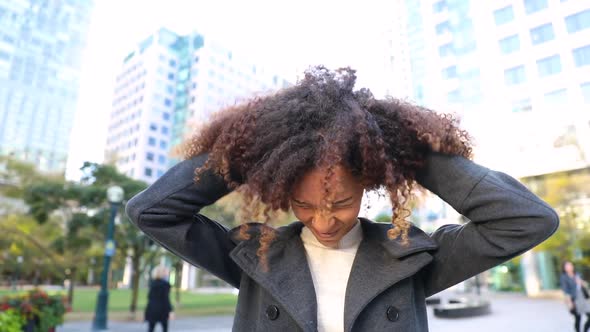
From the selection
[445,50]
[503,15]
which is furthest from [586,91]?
[445,50]

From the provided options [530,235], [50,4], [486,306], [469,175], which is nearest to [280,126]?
[469,175]

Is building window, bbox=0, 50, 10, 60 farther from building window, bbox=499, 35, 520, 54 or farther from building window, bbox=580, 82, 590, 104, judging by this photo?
building window, bbox=580, 82, 590, 104

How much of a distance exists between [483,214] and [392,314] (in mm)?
406

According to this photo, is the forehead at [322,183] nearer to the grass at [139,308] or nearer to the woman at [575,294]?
the grass at [139,308]

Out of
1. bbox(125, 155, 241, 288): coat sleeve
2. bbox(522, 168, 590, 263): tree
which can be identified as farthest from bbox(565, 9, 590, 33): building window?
bbox(522, 168, 590, 263): tree

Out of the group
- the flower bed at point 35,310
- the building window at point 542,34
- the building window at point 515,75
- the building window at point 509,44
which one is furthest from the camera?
the building window at point 509,44

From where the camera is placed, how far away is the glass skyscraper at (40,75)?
1391 centimetres

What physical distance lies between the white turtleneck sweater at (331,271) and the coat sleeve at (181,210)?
1.12ft

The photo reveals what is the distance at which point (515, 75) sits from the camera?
985 cm

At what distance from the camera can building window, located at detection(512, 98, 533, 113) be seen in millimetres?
10233

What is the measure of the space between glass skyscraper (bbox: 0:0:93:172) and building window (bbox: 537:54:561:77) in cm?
1451

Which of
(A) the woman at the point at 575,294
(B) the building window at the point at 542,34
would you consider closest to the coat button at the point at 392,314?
(A) the woman at the point at 575,294

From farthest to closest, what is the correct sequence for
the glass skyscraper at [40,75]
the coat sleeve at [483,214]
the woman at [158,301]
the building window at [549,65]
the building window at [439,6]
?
the glass skyscraper at [40,75] < the building window at [549,65] < the woman at [158,301] < the building window at [439,6] < the coat sleeve at [483,214]

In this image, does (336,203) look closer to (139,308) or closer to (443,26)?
(443,26)
